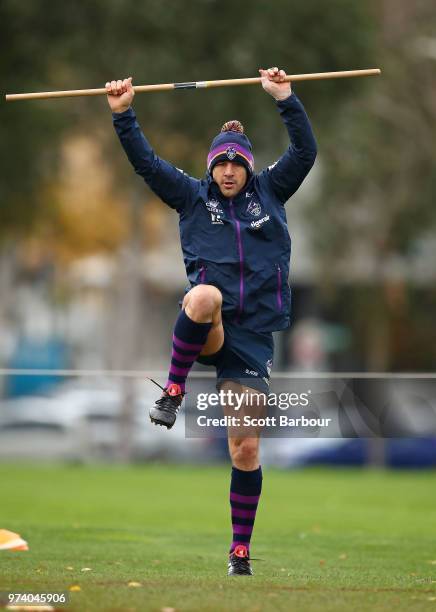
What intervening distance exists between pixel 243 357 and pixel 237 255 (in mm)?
633

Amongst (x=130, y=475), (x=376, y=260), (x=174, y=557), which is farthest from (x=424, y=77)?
(x=174, y=557)

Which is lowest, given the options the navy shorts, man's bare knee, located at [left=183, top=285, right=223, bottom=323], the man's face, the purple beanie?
the navy shorts

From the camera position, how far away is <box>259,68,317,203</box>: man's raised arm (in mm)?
8750

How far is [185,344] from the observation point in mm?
8523

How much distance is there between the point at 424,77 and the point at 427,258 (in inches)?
306

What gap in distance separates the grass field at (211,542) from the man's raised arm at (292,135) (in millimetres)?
2463

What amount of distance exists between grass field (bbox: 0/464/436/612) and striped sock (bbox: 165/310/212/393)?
3.99ft

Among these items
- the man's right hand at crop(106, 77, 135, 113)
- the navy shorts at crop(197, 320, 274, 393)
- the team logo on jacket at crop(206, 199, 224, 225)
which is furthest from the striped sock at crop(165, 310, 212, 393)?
the man's right hand at crop(106, 77, 135, 113)

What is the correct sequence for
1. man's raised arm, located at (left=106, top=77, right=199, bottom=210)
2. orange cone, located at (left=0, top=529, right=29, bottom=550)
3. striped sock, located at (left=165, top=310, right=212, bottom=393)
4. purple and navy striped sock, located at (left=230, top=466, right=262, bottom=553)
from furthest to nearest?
1. orange cone, located at (left=0, top=529, right=29, bottom=550)
2. man's raised arm, located at (left=106, top=77, right=199, bottom=210)
3. purple and navy striped sock, located at (left=230, top=466, right=262, bottom=553)
4. striped sock, located at (left=165, top=310, right=212, bottom=393)

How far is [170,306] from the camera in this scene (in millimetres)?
52469

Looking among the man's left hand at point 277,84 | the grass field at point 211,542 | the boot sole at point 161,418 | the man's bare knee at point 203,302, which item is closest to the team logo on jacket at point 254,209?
the man's bare knee at point 203,302

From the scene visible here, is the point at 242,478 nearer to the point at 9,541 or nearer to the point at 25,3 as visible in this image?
the point at 9,541

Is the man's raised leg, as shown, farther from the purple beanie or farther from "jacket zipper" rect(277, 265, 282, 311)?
the purple beanie

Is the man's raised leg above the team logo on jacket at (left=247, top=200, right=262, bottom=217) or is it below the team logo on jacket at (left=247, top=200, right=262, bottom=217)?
below
